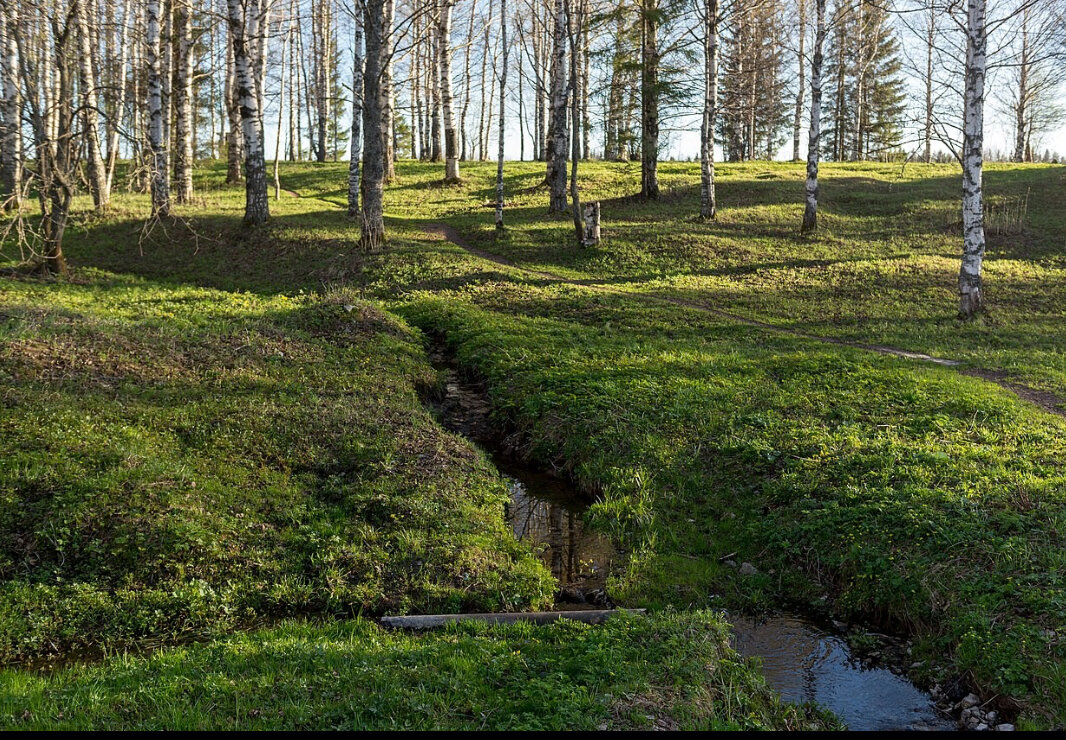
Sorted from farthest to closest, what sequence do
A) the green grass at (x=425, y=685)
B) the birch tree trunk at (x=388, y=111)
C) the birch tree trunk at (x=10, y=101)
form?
the birch tree trunk at (x=388, y=111) → the birch tree trunk at (x=10, y=101) → the green grass at (x=425, y=685)

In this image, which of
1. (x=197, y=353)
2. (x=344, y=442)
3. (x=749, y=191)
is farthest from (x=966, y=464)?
(x=749, y=191)

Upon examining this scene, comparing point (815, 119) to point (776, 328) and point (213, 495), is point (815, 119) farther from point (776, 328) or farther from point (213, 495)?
point (213, 495)

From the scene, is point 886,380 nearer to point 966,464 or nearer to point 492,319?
point 966,464

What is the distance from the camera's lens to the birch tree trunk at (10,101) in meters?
12.2

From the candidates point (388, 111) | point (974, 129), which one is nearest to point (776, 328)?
point (974, 129)

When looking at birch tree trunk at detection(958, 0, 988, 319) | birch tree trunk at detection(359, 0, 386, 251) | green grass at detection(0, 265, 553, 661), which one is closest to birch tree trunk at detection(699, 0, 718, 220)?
birch tree trunk at detection(958, 0, 988, 319)

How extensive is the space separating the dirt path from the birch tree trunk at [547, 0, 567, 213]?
428 centimetres

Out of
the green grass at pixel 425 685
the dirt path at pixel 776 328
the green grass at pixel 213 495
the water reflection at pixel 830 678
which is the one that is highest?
the dirt path at pixel 776 328

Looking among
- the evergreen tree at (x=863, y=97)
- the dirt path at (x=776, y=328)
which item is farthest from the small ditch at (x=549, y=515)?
the evergreen tree at (x=863, y=97)

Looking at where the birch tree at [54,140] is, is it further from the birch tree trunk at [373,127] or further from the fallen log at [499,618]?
the fallen log at [499,618]

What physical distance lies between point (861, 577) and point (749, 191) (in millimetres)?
25271

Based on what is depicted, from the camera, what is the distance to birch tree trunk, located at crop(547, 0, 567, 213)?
80.5 ft

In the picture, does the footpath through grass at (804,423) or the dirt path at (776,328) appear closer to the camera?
the footpath through grass at (804,423)

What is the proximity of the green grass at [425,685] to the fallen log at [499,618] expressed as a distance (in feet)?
0.91
